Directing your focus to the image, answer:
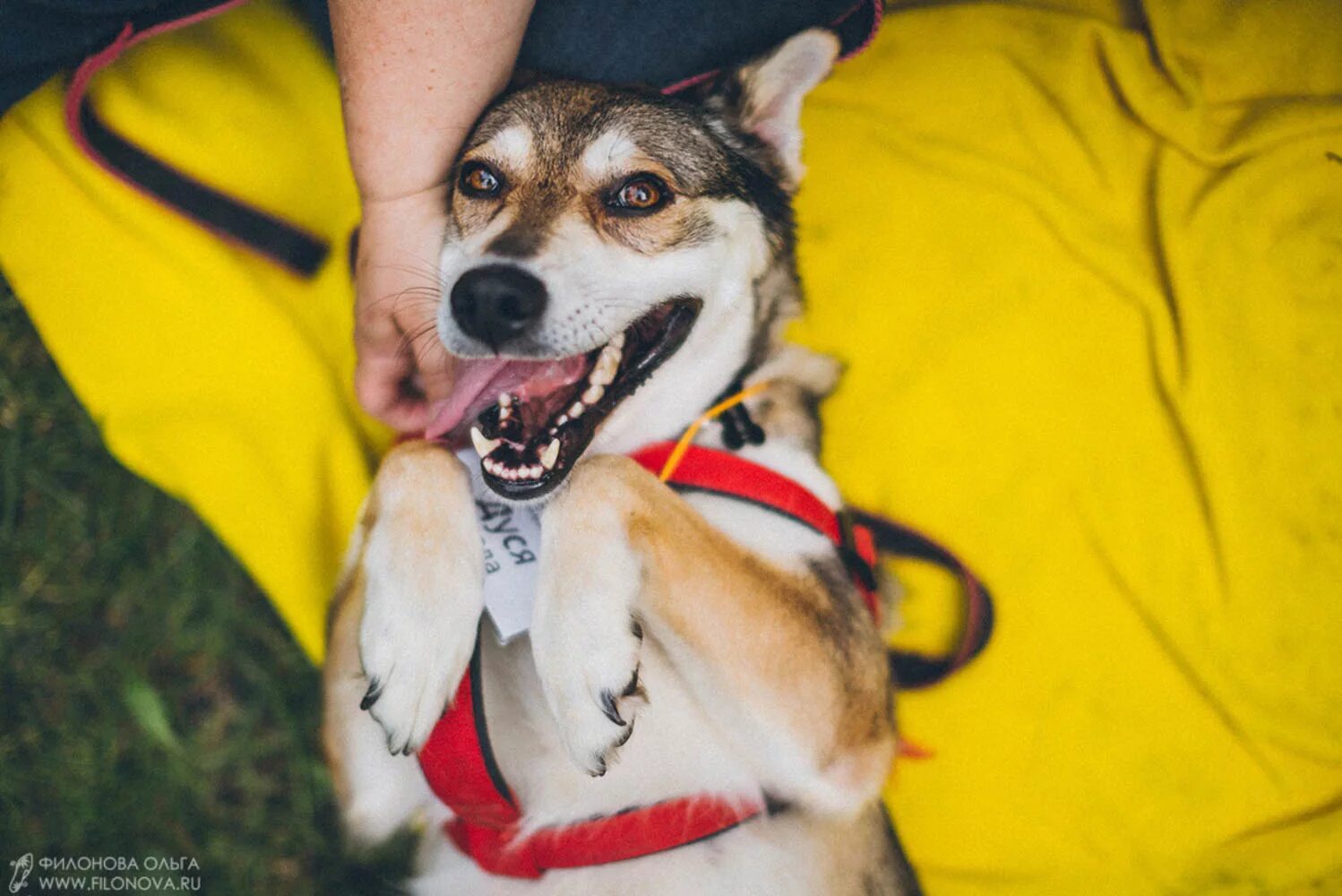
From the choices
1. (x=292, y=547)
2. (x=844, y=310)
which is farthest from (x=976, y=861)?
(x=292, y=547)

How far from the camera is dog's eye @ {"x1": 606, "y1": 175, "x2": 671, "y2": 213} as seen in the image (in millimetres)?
1848

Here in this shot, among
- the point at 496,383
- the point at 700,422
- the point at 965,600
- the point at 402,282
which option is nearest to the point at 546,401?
the point at 496,383

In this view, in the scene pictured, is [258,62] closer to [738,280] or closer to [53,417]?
[53,417]

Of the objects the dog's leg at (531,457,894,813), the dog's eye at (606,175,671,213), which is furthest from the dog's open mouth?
the dog's eye at (606,175,671,213)

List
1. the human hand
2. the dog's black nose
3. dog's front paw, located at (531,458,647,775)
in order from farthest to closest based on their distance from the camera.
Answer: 1. the human hand
2. the dog's black nose
3. dog's front paw, located at (531,458,647,775)

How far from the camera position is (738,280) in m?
1.90

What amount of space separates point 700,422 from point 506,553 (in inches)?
21.2

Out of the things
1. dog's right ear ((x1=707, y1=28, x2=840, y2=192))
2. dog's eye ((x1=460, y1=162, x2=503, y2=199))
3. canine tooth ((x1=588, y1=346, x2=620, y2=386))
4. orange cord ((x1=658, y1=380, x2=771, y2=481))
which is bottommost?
orange cord ((x1=658, y1=380, x2=771, y2=481))

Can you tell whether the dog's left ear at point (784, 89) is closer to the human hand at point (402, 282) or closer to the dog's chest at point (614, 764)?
the human hand at point (402, 282)

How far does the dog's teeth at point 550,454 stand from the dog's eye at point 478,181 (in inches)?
24.7

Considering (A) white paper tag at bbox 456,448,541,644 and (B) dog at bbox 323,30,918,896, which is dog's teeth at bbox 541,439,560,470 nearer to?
(B) dog at bbox 323,30,918,896

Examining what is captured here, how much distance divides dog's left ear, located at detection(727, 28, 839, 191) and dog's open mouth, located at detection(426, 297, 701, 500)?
0.53 meters

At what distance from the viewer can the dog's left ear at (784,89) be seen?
1862 millimetres

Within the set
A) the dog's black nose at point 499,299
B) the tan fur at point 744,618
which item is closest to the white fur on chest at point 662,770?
the tan fur at point 744,618
